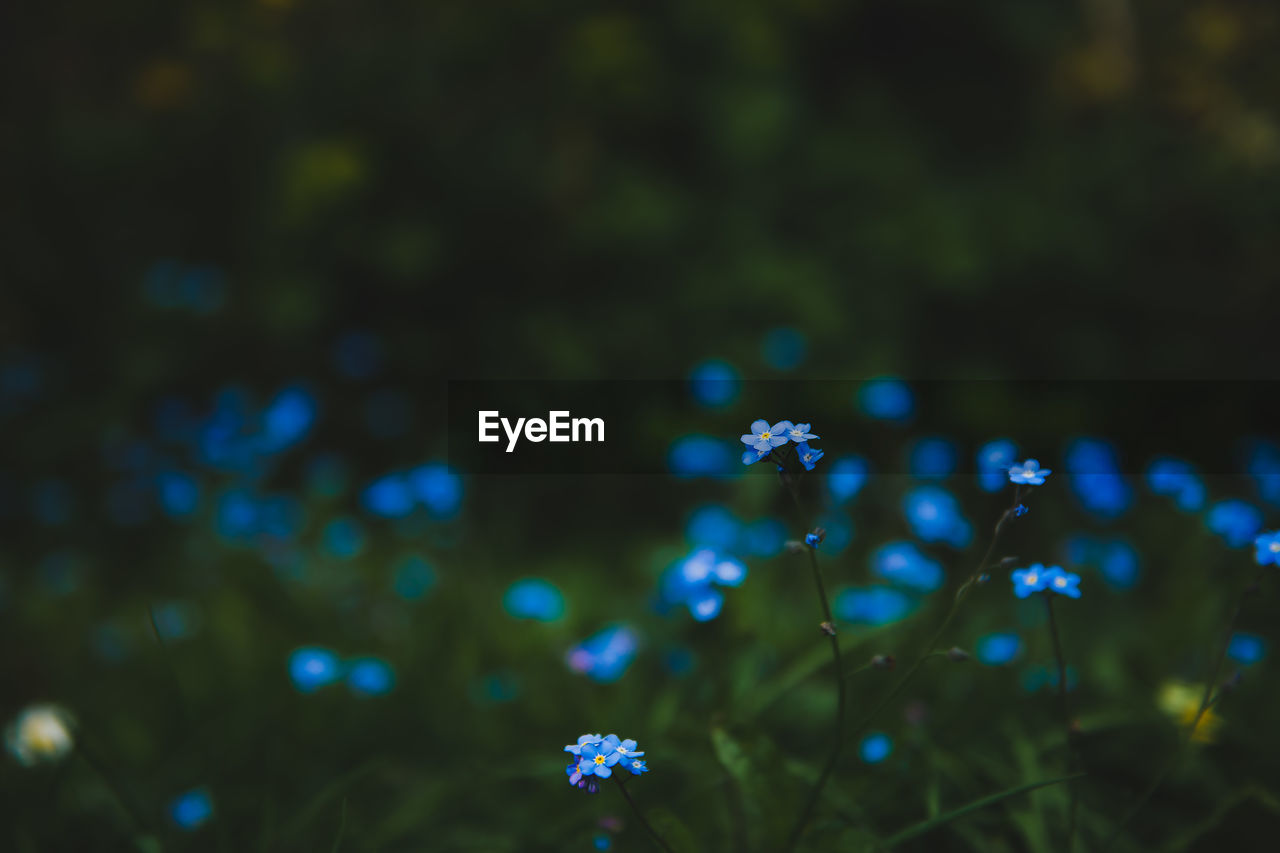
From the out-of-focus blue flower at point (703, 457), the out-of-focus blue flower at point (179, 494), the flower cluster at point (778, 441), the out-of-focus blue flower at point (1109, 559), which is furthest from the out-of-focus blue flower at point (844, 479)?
the out-of-focus blue flower at point (179, 494)

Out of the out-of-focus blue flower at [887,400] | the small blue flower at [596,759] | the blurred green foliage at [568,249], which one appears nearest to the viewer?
the small blue flower at [596,759]

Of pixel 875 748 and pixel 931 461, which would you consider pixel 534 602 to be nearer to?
pixel 875 748

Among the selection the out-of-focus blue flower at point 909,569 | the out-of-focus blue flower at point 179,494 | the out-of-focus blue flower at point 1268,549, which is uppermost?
the out-of-focus blue flower at point 179,494

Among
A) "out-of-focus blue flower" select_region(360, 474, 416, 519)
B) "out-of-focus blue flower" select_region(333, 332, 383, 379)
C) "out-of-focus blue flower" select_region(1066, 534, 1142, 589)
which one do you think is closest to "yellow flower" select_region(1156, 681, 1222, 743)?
"out-of-focus blue flower" select_region(1066, 534, 1142, 589)

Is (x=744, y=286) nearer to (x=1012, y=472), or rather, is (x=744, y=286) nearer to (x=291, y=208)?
Result: (x=291, y=208)

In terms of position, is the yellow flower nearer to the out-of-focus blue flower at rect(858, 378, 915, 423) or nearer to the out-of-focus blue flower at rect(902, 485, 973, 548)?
the out-of-focus blue flower at rect(902, 485, 973, 548)

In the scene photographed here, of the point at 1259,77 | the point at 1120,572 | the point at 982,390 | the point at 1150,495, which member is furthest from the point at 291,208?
the point at 1259,77

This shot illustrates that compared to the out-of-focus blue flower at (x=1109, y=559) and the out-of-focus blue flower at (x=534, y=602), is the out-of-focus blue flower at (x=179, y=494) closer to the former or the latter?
the out-of-focus blue flower at (x=534, y=602)
